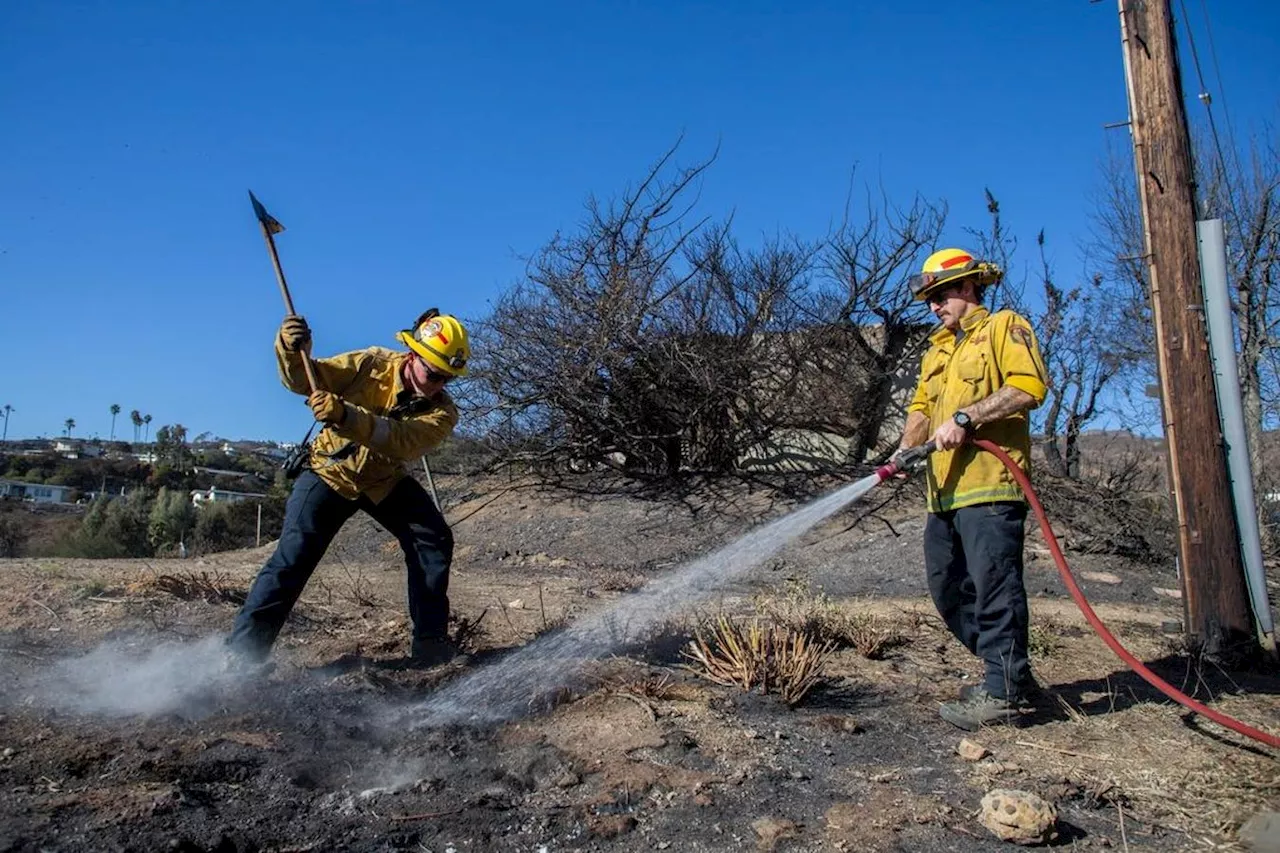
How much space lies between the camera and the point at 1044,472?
35.5 feet

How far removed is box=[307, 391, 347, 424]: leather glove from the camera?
384 centimetres

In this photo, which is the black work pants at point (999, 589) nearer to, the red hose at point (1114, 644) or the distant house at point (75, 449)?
the red hose at point (1114, 644)

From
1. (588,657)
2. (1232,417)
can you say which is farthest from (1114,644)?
(588,657)

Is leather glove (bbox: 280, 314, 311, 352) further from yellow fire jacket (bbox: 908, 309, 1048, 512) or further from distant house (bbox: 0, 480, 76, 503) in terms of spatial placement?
distant house (bbox: 0, 480, 76, 503)

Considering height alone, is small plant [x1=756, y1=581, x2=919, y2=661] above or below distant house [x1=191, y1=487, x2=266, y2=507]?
below

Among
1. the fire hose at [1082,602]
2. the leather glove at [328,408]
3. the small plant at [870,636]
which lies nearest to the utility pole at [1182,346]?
the fire hose at [1082,602]

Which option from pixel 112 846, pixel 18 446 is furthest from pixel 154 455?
pixel 112 846

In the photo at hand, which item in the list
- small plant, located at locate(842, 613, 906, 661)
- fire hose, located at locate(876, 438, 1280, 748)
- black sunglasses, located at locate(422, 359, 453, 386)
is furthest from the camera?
small plant, located at locate(842, 613, 906, 661)

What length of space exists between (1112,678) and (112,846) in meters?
4.35

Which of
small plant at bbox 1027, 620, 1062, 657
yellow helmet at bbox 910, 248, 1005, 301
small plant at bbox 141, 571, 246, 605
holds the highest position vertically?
yellow helmet at bbox 910, 248, 1005, 301

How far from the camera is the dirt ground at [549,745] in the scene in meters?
2.72

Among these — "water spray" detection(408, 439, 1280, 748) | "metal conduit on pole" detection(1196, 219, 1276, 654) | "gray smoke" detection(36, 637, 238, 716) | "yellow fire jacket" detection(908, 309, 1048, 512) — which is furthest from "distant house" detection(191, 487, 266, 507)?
"metal conduit on pole" detection(1196, 219, 1276, 654)

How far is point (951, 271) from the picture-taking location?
12.7ft

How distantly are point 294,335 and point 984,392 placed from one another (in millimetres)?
3020
